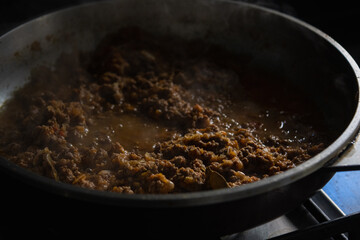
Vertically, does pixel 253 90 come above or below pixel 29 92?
above

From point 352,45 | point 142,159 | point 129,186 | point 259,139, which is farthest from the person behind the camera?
point 352,45

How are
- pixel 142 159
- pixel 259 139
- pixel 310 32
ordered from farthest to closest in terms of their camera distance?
1. pixel 310 32
2. pixel 259 139
3. pixel 142 159

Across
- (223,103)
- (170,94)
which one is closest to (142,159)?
(170,94)

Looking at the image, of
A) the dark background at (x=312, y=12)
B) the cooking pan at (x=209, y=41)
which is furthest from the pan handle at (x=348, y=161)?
the dark background at (x=312, y=12)

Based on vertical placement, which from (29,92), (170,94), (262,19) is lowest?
(29,92)

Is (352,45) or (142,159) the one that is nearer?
(142,159)

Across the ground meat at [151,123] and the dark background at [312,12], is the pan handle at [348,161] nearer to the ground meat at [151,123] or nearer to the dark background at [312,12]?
the ground meat at [151,123]

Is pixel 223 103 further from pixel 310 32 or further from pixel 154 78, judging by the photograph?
pixel 310 32
